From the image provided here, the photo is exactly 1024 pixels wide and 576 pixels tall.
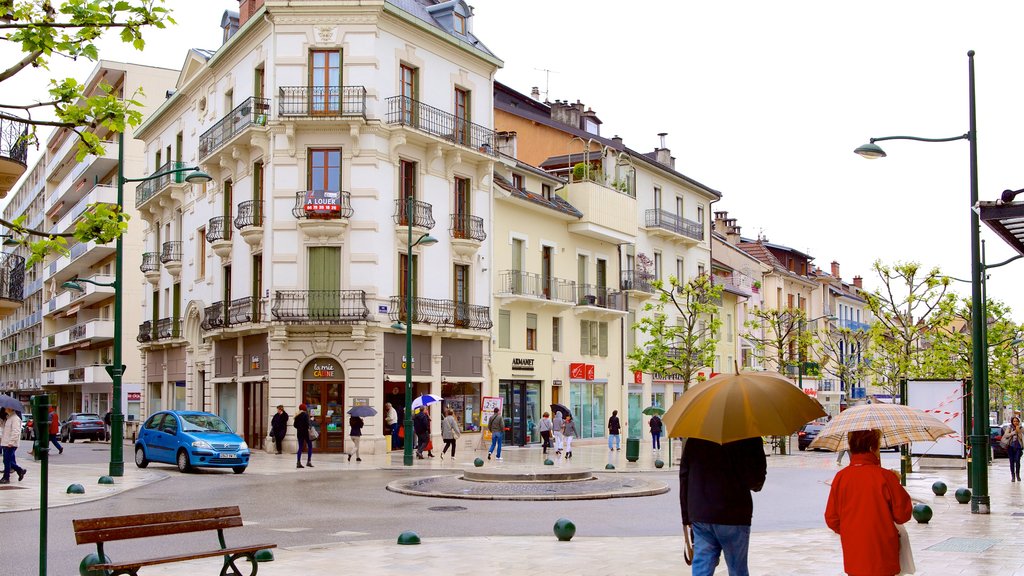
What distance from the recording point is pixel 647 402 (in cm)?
5081

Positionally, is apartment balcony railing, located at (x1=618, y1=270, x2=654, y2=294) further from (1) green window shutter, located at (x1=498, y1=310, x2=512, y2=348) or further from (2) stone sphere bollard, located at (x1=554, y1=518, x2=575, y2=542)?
(2) stone sphere bollard, located at (x1=554, y1=518, x2=575, y2=542)

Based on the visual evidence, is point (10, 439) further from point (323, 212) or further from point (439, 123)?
point (439, 123)

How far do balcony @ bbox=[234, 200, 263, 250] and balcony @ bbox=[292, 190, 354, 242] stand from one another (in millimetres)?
1697

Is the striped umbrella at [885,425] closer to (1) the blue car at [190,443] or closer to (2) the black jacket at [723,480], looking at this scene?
(2) the black jacket at [723,480]

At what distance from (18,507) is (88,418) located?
116ft

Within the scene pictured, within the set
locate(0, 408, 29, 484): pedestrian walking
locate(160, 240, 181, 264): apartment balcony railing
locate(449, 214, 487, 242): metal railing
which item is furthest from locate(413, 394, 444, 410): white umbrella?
locate(160, 240, 181, 264): apartment balcony railing

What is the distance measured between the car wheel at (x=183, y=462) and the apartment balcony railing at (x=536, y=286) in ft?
56.2

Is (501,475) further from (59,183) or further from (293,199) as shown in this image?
(59,183)

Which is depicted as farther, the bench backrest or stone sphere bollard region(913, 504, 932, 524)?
stone sphere bollard region(913, 504, 932, 524)

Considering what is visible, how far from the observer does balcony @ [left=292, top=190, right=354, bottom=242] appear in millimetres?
34678

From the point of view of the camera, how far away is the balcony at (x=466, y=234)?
3819cm

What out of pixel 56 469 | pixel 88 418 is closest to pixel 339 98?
pixel 56 469

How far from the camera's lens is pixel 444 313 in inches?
1468

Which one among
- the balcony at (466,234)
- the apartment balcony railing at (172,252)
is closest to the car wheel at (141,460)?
the balcony at (466,234)
